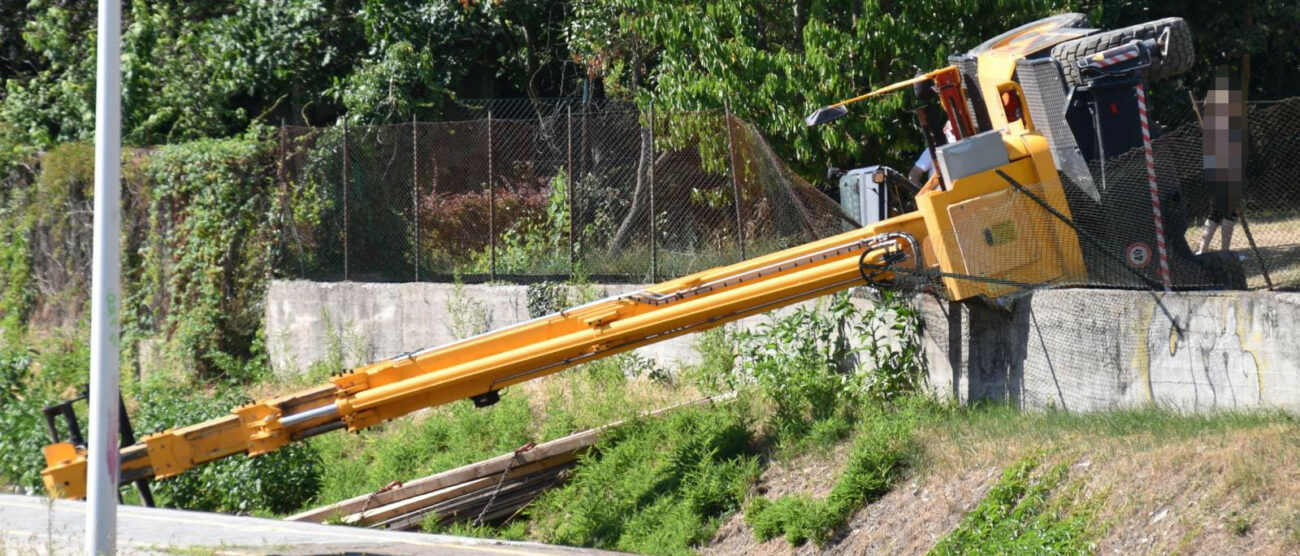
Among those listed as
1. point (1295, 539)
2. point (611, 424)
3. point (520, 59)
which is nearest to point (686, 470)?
point (611, 424)

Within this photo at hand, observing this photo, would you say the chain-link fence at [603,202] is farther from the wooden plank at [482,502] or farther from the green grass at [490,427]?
the wooden plank at [482,502]

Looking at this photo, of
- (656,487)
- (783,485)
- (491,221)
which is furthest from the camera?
(491,221)

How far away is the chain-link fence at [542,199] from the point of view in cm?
1325

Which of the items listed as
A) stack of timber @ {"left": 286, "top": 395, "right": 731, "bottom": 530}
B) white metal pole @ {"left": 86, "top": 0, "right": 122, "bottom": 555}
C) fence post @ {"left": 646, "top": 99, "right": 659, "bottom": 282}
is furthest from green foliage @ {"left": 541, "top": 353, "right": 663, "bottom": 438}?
white metal pole @ {"left": 86, "top": 0, "right": 122, "bottom": 555}

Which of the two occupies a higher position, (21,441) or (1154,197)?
(1154,197)

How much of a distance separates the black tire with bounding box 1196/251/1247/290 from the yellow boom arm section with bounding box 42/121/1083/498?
969 millimetres

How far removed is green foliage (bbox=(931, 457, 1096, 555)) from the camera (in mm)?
7789

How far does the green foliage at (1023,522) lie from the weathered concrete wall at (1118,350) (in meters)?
1.21

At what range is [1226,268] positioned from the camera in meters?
9.59

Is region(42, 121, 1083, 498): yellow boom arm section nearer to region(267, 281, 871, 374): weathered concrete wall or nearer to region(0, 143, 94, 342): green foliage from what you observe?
region(267, 281, 871, 374): weathered concrete wall

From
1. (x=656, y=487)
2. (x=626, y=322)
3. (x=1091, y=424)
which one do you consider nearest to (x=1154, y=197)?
(x=1091, y=424)

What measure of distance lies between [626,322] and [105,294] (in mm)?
4233

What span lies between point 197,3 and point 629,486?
1451 cm

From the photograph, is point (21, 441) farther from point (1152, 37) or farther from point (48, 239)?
point (1152, 37)
